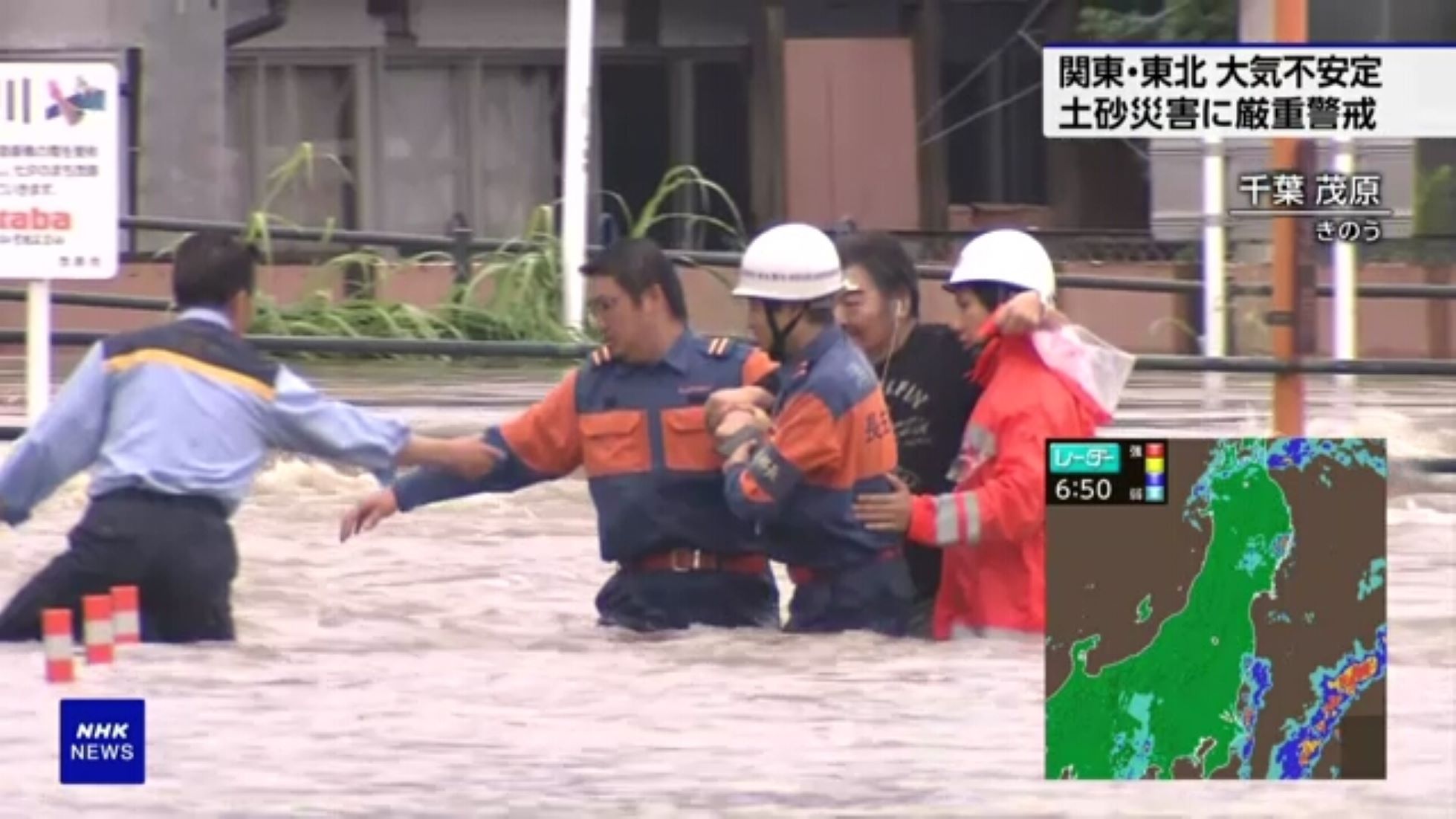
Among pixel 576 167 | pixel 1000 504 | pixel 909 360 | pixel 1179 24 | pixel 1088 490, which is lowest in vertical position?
pixel 1000 504

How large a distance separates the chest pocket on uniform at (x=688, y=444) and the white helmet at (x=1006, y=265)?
80cm

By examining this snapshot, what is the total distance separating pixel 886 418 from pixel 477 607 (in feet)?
9.44

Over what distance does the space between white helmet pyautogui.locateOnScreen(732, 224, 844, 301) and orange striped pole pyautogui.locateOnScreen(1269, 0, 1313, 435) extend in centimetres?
177

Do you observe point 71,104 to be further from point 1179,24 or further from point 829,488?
point 1179,24

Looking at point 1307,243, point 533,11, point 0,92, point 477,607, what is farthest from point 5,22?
point 1307,243

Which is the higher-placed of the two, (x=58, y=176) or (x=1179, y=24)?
(x=1179, y=24)

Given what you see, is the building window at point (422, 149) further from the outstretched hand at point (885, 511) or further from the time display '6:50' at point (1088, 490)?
the time display '6:50' at point (1088, 490)

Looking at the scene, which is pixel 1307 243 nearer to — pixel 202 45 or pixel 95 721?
pixel 95 721

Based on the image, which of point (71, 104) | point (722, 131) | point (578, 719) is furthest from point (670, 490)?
point (722, 131)

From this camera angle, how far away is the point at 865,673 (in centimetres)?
855

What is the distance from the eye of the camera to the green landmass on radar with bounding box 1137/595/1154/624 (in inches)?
277

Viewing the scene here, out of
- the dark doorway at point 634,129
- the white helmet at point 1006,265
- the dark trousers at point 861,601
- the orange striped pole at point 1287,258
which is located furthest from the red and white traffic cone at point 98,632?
the dark doorway at point 634,129

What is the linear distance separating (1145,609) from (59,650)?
291cm

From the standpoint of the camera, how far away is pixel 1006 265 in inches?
342
